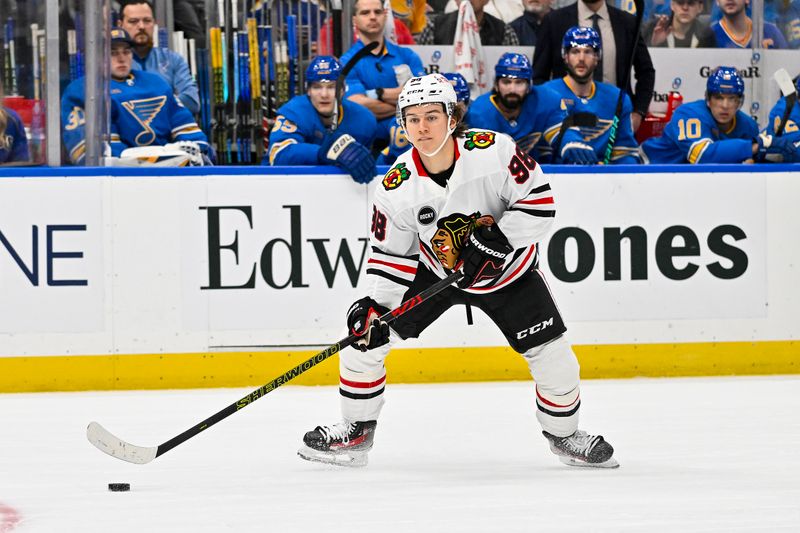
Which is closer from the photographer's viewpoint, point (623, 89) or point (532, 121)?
point (532, 121)

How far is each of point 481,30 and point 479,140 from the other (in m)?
3.08

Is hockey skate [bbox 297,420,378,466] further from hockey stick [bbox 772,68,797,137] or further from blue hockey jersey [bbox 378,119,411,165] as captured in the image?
hockey stick [bbox 772,68,797,137]

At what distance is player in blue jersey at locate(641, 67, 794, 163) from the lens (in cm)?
561

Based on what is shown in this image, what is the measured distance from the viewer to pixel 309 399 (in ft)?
16.0

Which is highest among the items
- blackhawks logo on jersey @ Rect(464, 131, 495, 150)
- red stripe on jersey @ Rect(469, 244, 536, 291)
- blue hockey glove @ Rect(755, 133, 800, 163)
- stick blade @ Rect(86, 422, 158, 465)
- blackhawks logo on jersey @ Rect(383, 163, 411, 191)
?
blackhawks logo on jersey @ Rect(464, 131, 495, 150)

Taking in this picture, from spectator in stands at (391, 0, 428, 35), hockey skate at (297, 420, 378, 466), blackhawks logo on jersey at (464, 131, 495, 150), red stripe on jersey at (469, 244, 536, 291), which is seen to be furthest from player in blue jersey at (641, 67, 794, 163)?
hockey skate at (297, 420, 378, 466)

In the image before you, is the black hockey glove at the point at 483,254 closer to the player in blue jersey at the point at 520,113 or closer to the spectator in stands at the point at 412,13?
the player in blue jersey at the point at 520,113

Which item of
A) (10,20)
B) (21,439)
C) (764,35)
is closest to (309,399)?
(21,439)

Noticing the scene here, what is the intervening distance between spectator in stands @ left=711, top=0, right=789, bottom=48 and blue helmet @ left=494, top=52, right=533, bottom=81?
5.23 feet

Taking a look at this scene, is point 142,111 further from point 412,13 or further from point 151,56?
point 412,13

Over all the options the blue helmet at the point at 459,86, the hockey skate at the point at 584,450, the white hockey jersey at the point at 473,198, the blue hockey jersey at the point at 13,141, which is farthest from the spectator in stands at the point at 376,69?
the hockey skate at the point at 584,450

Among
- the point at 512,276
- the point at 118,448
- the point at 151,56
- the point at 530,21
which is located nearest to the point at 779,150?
the point at 530,21

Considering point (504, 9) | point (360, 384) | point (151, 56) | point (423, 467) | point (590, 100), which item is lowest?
point (423, 467)

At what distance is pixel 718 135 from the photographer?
18.8 feet
